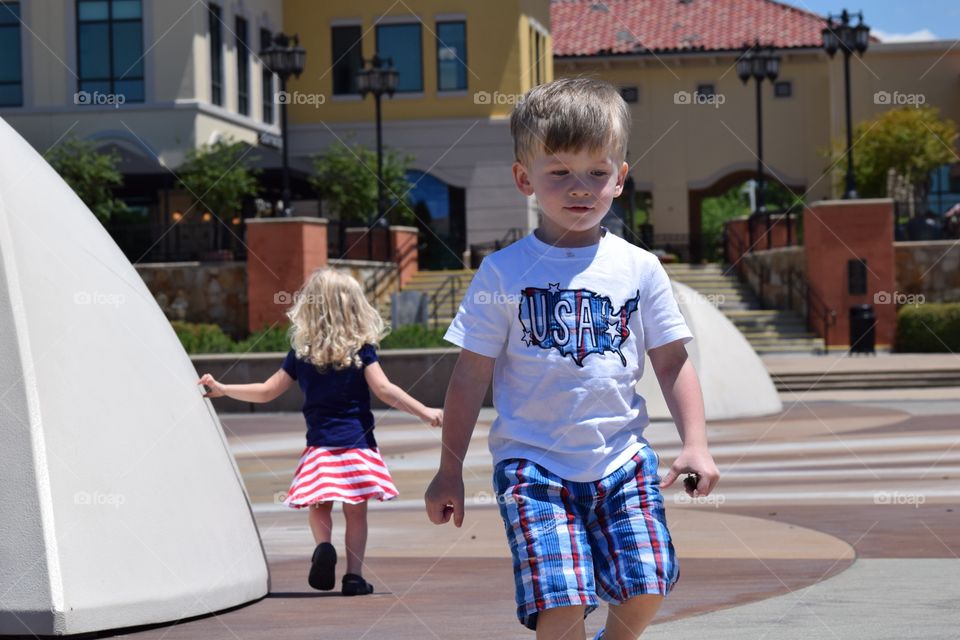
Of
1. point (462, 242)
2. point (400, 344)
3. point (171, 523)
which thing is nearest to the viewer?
point (171, 523)

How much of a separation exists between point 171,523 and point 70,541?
482 millimetres

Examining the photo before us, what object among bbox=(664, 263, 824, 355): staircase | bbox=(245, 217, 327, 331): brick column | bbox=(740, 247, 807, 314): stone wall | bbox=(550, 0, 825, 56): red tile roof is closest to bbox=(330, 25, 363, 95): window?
bbox=(550, 0, 825, 56): red tile roof

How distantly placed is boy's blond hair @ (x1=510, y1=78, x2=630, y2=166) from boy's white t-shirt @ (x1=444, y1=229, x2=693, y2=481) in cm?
31

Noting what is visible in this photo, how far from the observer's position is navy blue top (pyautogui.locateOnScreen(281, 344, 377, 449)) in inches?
287

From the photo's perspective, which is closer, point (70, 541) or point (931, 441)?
point (70, 541)

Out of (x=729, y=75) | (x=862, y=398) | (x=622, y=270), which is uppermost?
(x=729, y=75)

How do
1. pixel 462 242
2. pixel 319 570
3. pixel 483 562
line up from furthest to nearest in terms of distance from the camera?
1. pixel 462 242
2. pixel 483 562
3. pixel 319 570

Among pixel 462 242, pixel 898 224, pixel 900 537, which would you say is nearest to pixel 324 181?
pixel 462 242

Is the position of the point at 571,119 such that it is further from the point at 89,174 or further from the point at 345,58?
the point at 345,58

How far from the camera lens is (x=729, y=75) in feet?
182

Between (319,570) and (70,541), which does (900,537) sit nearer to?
(319,570)

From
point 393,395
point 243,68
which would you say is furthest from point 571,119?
point 243,68

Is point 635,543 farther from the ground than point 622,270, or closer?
closer

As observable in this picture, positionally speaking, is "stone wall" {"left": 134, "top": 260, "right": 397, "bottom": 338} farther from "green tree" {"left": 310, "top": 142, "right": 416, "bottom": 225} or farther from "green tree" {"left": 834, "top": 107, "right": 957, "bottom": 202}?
"green tree" {"left": 834, "top": 107, "right": 957, "bottom": 202}
